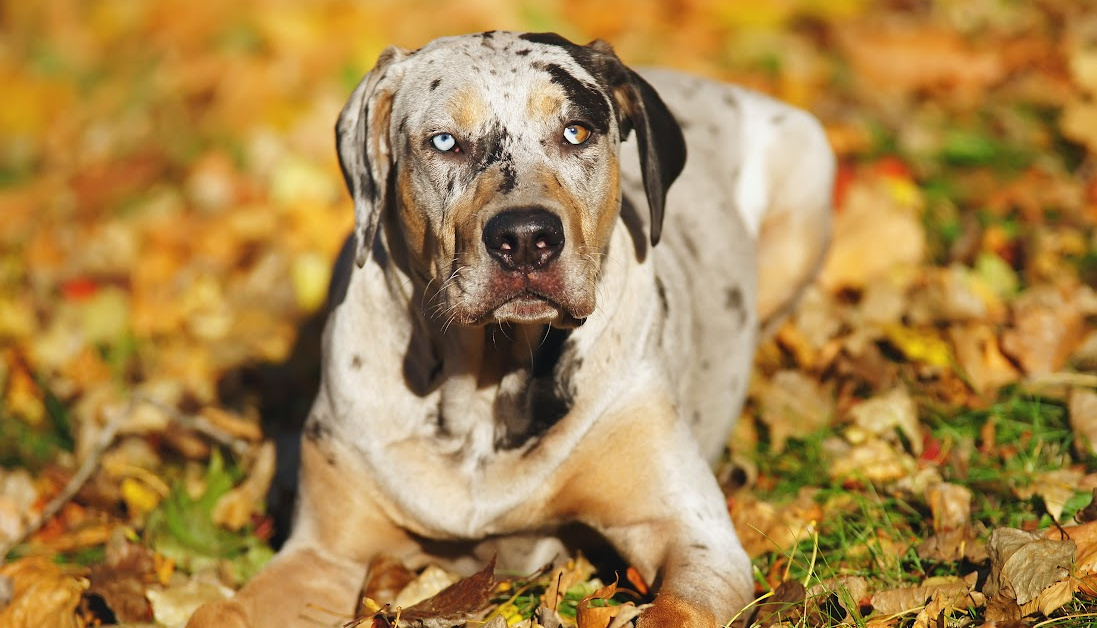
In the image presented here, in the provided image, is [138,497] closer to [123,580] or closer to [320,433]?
[123,580]

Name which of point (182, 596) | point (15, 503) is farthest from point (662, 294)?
point (15, 503)

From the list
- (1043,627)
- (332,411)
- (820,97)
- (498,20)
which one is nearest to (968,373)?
(1043,627)

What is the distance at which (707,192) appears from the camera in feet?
16.6

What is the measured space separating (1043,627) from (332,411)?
2.22 meters

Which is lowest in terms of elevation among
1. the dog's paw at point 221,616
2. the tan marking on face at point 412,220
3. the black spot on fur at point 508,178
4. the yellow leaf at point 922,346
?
the dog's paw at point 221,616

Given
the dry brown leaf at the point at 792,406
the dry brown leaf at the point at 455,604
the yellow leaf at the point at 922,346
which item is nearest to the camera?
the dry brown leaf at the point at 455,604

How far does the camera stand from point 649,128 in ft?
12.8

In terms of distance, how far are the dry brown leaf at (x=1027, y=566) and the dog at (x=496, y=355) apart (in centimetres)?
71

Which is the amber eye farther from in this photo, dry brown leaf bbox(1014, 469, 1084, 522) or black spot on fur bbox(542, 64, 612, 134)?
dry brown leaf bbox(1014, 469, 1084, 522)

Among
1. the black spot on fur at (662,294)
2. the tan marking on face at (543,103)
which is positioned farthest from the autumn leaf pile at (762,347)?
the tan marking on face at (543,103)

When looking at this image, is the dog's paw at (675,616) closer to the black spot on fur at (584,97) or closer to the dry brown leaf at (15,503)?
the black spot on fur at (584,97)

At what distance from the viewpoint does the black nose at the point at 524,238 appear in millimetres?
3305

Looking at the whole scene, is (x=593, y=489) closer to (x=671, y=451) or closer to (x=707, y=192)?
(x=671, y=451)

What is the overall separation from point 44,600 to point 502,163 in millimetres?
2076
